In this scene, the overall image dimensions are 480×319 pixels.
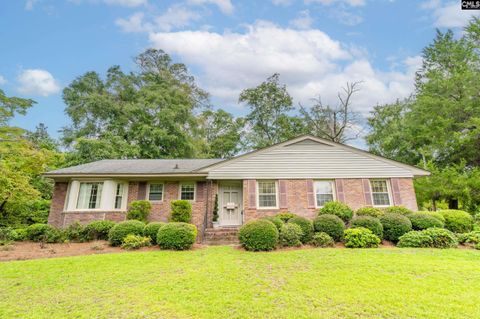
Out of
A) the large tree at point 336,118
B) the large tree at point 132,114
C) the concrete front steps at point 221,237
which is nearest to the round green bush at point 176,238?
the concrete front steps at point 221,237

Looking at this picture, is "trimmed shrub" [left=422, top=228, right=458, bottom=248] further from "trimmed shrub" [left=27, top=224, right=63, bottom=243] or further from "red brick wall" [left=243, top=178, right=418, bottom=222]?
"trimmed shrub" [left=27, top=224, right=63, bottom=243]

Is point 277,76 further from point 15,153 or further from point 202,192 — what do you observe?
point 15,153

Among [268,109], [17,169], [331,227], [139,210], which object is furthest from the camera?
[268,109]

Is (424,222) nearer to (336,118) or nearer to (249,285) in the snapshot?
(249,285)

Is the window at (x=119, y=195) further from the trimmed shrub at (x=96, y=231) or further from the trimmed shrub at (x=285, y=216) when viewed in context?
the trimmed shrub at (x=285, y=216)

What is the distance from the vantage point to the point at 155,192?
12656 millimetres

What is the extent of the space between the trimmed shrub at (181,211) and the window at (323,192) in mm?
6578

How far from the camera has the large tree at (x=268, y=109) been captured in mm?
28812

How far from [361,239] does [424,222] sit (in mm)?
3163

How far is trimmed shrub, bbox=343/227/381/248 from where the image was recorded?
819 centimetres

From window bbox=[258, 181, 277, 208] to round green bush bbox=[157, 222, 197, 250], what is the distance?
4533 millimetres

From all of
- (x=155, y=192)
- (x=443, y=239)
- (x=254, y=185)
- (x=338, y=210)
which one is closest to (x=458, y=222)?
(x=443, y=239)

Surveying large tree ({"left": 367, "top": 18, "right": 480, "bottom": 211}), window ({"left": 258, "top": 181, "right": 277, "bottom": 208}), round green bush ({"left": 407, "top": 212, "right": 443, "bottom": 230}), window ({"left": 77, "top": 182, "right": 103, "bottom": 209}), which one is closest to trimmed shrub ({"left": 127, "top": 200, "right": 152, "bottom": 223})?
window ({"left": 77, "top": 182, "right": 103, "bottom": 209})

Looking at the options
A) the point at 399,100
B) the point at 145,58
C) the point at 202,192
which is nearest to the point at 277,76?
the point at 399,100
